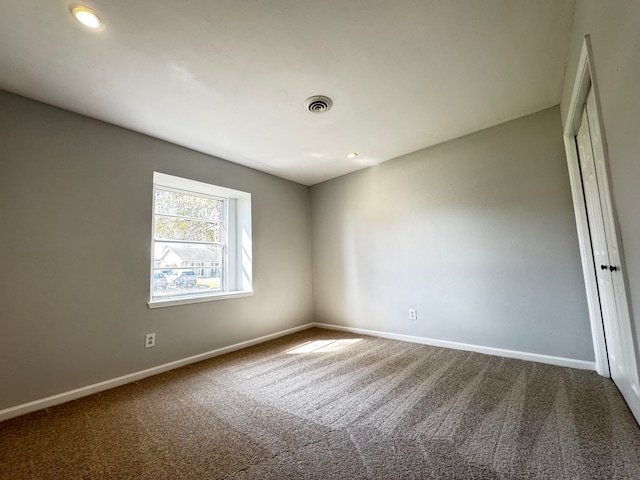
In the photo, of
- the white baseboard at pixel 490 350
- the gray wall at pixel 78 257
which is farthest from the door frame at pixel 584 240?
the gray wall at pixel 78 257

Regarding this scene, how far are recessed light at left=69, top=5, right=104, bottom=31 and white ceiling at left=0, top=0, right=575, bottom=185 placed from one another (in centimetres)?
4

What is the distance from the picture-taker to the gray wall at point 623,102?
3.20 ft

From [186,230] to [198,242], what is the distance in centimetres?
20

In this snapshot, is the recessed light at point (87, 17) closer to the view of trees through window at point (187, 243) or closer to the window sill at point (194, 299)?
the view of trees through window at point (187, 243)

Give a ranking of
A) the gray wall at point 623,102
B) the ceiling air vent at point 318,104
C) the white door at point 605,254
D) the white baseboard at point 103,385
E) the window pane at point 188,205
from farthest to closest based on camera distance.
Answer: the window pane at point 188,205, the ceiling air vent at point 318,104, the white baseboard at point 103,385, the white door at point 605,254, the gray wall at point 623,102

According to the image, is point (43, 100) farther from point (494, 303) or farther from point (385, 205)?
point (494, 303)

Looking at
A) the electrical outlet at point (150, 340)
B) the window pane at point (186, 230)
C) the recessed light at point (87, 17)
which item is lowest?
the electrical outlet at point (150, 340)

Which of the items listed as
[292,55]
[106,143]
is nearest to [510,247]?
[292,55]

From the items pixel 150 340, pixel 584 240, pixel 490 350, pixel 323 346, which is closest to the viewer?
pixel 584 240

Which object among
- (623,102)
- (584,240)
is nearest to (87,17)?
(623,102)

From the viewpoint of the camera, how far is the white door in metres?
1.56

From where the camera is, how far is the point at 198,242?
3.33 m

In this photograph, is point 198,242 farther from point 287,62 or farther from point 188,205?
point 287,62

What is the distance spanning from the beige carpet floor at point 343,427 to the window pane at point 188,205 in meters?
1.78
